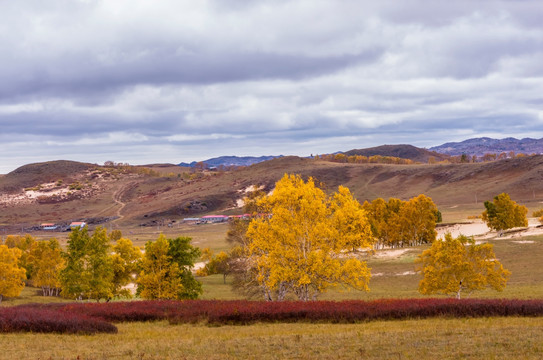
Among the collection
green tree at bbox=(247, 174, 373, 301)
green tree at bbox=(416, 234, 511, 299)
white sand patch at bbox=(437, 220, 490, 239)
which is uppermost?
green tree at bbox=(247, 174, 373, 301)

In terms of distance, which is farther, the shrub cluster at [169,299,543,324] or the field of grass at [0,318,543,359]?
the shrub cluster at [169,299,543,324]

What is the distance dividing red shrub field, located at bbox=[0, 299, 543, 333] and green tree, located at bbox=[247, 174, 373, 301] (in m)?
7.14

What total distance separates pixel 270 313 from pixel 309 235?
10918 mm

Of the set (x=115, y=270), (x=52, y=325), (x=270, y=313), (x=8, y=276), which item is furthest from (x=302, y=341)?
(x=8, y=276)

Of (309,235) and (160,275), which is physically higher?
(309,235)

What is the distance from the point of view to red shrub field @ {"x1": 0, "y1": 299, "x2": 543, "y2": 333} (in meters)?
25.0

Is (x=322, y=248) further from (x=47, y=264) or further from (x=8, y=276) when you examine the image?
(x=47, y=264)

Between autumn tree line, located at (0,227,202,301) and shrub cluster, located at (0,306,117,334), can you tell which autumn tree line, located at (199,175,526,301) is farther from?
shrub cluster, located at (0,306,117,334)

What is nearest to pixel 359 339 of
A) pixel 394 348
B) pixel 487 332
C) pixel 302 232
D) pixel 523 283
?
pixel 394 348

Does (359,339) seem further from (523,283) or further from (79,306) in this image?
(523,283)

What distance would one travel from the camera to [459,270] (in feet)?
143

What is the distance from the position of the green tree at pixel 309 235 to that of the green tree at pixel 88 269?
2186cm

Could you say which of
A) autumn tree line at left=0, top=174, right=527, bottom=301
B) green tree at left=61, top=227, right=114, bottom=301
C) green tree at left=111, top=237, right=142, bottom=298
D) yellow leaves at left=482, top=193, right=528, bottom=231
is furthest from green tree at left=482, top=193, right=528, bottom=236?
green tree at left=61, top=227, right=114, bottom=301

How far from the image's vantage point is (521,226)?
10250 centimetres
